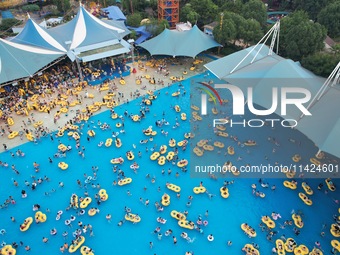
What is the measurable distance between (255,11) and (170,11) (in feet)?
38.1

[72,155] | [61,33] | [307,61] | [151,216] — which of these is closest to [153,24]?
[61,33]

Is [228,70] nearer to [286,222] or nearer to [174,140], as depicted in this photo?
[174,140]

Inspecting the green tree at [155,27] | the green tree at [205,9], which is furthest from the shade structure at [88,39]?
the green tree at [205,9]

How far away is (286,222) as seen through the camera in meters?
20.1

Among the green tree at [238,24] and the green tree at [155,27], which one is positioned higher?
the green tree at [238,24]

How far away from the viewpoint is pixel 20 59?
104ft

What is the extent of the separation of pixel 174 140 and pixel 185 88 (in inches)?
339

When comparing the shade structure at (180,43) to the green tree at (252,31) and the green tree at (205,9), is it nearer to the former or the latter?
the green tree at (252,31)

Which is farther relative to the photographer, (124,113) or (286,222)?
(124,113)

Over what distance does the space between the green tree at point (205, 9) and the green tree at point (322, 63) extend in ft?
55.9

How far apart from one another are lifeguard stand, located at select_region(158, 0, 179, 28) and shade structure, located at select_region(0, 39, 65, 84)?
16541 millimetres

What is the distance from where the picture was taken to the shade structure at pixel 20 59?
3072 centimetres

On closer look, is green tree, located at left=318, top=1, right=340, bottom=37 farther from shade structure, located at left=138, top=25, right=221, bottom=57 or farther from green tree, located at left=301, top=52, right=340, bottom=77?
shade structure, located at left=138, top=25, right=221, bottom=57

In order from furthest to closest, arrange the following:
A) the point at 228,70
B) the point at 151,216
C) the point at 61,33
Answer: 1. the point at 61,33
2. the point at 228,70
3. the point at 151,216
